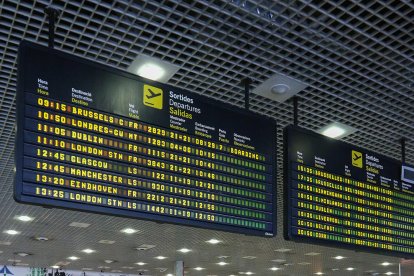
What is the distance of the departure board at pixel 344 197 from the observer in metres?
6.67

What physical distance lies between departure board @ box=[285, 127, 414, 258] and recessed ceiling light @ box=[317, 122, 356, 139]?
0.77m

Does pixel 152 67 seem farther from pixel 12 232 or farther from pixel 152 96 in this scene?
pixel 12 232

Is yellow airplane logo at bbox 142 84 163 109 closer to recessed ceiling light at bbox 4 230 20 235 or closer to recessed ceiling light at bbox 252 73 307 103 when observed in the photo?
recessed ceiling light at bbox 252 73 307 103

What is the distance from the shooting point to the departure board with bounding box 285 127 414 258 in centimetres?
667

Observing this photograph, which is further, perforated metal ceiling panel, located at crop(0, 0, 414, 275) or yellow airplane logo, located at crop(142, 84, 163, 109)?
yellow airplane logo, located at crop(142, 84, 163, 109)

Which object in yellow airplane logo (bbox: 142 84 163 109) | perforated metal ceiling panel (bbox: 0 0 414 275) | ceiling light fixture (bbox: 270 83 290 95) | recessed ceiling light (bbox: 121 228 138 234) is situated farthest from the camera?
recessed ceiling light (bbox: 121 228 138 234)

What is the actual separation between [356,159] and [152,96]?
3038 mm

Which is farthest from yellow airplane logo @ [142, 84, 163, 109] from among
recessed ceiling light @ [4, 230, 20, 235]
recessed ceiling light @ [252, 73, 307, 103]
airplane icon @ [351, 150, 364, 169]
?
recessed ceiling light @ [4, 230, 20, 235]

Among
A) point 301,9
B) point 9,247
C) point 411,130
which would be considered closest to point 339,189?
point 411,130

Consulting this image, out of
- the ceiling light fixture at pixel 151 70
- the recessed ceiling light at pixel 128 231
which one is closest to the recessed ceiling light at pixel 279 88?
the ceiling light fixture at pixel 151 70

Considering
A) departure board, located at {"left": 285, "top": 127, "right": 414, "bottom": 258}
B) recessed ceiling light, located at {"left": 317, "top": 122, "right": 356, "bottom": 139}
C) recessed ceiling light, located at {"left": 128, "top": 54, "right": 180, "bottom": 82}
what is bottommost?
departure board, located at {"left": 285, "top": 127, "right": 414, "bottom": 258}

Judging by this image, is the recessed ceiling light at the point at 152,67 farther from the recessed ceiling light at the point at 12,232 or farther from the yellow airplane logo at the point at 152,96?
the recessed ceiling light at the point at 12,232

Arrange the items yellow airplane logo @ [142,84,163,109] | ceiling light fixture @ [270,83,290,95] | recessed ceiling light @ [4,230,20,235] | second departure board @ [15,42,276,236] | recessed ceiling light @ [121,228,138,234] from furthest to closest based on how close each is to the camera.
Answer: recessed ceiling light @ [4,230,20,235], recessed ceiling light @ [121,228,138,234], ceiling light fixture @ [270,83,290,95], yellow airplane logo @ [142,84,163,109], second departure board @ [15,42,276,236]

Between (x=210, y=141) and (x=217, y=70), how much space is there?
0.93 meters
